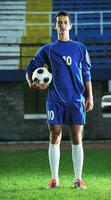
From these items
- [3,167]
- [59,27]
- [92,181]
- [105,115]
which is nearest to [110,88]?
[105,115]

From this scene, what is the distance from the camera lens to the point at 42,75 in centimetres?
667

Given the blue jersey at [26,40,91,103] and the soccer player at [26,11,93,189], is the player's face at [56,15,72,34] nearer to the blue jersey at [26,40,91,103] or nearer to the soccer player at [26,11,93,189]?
the soccer player at [26,11,93,189]

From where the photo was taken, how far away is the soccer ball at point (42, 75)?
6.64 m

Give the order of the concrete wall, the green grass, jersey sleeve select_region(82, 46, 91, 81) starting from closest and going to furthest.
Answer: the green grass < jersey sleeve select_region(82, 46, 91, 81) < the concrete wall

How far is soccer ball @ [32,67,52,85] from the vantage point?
6637 mm

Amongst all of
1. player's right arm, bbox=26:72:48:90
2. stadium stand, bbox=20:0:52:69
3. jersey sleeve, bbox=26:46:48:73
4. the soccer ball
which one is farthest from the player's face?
stadium stand, bbox=20:0:52:69

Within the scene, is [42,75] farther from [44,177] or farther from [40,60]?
[44,177]

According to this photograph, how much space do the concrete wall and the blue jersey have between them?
1393 cm

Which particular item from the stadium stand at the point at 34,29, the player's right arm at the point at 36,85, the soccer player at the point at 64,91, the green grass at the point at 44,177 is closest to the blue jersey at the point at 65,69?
the soccer player at the point at 64,91

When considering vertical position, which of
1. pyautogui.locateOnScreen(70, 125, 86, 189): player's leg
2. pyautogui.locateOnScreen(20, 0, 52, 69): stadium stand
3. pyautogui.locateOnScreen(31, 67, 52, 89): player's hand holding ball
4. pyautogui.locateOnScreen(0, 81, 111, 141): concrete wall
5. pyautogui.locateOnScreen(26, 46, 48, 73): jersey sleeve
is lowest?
pyautogui.locateOnScreen(0, 81, 111, 141): concrete wall

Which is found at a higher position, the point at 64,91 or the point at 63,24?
the point at 63,24

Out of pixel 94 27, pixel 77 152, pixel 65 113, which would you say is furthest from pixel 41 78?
pixel 94 27

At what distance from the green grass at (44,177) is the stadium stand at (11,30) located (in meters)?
7.01

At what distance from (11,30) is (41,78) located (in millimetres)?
16538
